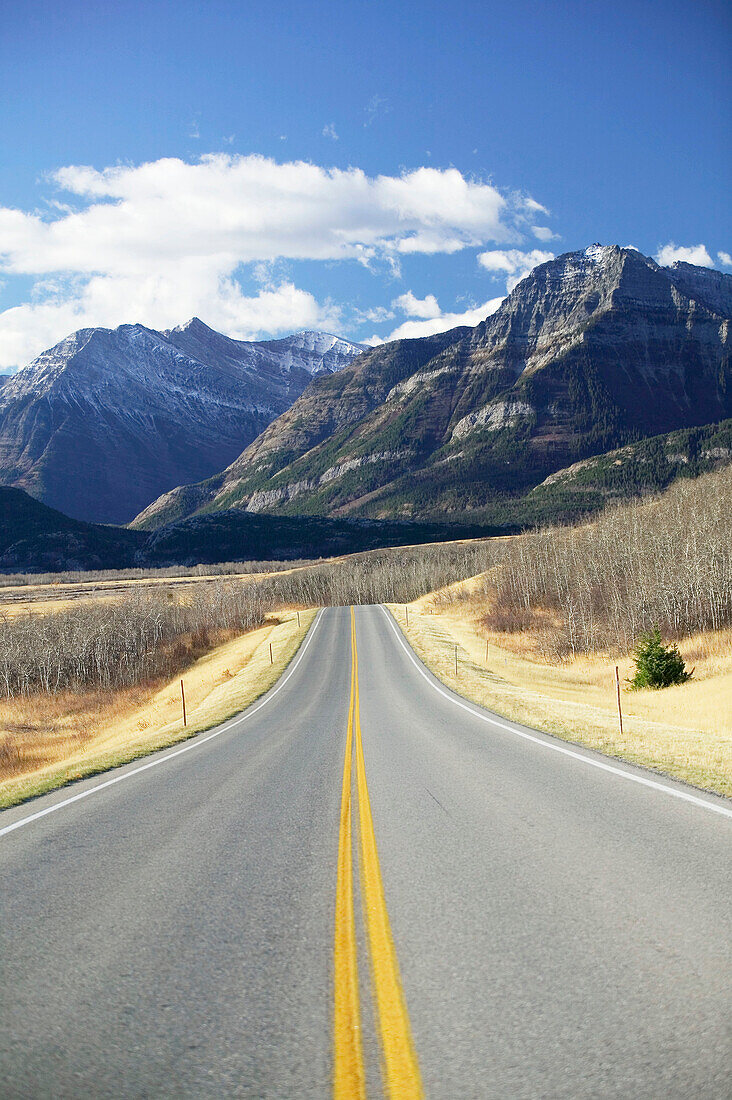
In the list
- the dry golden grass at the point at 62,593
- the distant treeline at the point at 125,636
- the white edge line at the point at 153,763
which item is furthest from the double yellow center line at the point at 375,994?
the dry golden grass at the point at 62,593

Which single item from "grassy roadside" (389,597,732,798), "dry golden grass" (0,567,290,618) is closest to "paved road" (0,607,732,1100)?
"grassy roadside" (389,597,732,798)

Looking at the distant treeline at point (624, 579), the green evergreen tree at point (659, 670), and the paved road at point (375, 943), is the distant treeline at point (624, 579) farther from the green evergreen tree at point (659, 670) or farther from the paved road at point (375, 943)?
the paved road at point (375, 943)

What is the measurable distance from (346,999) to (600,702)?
29.3 metres

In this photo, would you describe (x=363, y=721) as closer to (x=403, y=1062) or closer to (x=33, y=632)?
(x=403, y=1062)

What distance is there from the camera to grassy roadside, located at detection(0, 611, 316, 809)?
13289 mm

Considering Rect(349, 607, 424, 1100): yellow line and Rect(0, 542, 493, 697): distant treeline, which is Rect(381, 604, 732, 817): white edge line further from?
Rect(0, 542, 493, 697): distant treeline

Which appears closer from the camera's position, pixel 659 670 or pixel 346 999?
pixel 346 999

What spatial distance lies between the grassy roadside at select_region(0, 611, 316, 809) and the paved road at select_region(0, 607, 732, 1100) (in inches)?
169

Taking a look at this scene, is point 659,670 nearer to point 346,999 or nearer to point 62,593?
point 346,999

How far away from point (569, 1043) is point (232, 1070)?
63.6 inches

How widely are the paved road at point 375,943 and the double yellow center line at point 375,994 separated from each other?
0.07 ft

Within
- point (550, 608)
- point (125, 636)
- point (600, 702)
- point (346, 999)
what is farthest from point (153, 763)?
point (550, 608)

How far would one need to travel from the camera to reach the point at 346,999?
376cm

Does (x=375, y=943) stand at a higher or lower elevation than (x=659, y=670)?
higher
